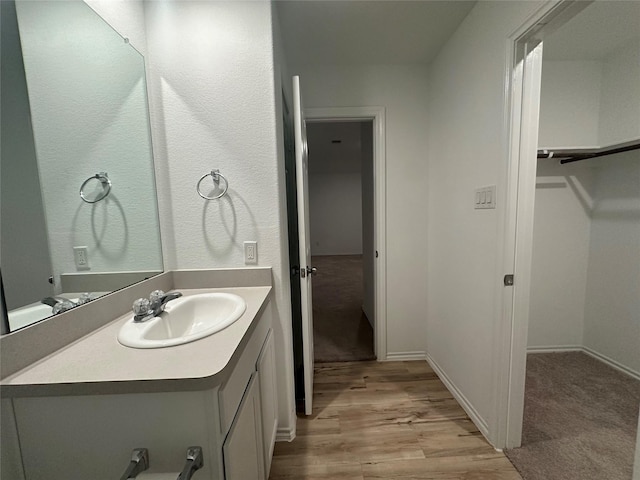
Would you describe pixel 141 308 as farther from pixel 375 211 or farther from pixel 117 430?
pixel 375 211

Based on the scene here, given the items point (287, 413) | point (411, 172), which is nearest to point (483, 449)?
point (287, 413)

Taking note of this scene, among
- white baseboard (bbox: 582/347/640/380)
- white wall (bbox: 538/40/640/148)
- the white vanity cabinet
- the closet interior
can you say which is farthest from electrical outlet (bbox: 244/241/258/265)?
white baseboard (bbox: 582/347/640/380)

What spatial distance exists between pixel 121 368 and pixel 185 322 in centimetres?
47

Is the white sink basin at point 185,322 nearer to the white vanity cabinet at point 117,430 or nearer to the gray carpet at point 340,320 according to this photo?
the white vanity cabinet at point 117,430

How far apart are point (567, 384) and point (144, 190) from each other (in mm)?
2973

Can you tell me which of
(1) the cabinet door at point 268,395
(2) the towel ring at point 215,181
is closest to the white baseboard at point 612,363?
(1) the cabinet door at point 268,395

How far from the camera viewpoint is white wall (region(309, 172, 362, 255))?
7.48m

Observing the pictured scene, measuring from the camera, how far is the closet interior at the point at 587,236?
62.2 inches

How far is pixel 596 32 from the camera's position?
1657 mm

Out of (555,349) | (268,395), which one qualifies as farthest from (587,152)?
(268,395)

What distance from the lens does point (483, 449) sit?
136 centimetres

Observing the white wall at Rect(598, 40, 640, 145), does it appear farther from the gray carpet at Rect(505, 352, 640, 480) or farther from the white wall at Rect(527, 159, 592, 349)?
the gray carpet at Rect(505, 352, 640, 480)

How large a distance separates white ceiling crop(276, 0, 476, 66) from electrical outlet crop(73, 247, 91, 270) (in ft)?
5.18

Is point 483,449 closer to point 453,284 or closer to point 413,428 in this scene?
point 413,428
